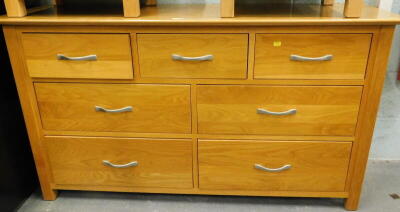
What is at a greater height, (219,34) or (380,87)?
(219,34)

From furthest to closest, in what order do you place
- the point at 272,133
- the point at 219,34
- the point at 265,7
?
the point at 265,7 → the point at 272,133 → the point at 219,34

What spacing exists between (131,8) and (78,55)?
26cm

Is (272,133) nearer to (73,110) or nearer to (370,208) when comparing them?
(370,208)

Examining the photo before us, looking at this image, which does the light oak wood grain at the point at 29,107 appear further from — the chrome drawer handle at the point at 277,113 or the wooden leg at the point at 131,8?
the chrome drawer handle at the point at 277,113

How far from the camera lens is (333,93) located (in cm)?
117

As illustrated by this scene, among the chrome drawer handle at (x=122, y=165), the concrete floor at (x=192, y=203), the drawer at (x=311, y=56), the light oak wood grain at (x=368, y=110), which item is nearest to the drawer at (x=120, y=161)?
→ the chrome drawer handle at (x=122, y=165)

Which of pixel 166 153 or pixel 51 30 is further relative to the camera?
pixel 166 153

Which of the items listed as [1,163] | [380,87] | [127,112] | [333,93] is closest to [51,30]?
[127,112]

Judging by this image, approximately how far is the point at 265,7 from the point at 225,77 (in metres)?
0.42

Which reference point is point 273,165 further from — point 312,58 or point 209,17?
→ point 209,17

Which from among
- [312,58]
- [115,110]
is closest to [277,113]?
[312,58]

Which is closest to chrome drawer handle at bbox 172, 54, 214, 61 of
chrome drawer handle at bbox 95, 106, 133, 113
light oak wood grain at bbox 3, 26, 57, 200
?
chrome drawer handle at bbox 95, 106, 133, 113

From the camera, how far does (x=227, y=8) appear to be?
1099 millimetres

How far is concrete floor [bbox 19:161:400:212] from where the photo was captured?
141 centimetres
